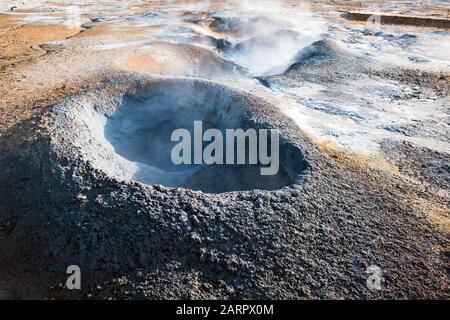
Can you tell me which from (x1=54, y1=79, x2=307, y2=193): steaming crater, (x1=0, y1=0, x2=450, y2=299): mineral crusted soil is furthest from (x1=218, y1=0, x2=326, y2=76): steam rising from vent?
(x1=54, y1=79, x2=307, y2=193): steaming crater

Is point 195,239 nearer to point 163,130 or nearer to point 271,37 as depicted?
point 163,130

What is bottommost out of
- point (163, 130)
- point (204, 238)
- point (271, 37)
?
point (204, 238)

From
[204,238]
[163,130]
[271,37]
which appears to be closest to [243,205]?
[204,238]

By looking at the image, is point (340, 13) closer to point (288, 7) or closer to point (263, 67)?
point (288, 7)

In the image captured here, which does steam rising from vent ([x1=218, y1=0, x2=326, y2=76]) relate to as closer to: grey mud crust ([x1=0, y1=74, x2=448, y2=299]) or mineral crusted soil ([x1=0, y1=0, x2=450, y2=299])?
mineral crusted soil ([x1=0, y1=0, x2=450, y2=299])
